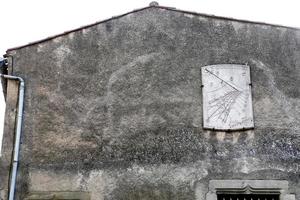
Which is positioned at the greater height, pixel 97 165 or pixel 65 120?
pixel 65 120

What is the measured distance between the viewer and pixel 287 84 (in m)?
10.5

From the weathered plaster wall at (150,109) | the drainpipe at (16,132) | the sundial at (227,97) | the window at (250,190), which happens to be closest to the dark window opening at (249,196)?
the window at (250,190)

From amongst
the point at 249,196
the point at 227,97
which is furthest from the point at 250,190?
the point at 227,97

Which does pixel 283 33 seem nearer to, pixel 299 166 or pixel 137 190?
pixel 299 166

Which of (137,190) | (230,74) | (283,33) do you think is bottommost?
(137,190)

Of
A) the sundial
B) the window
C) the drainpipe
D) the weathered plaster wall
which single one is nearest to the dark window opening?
the window

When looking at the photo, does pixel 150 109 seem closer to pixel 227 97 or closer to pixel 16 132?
pixel 227 97

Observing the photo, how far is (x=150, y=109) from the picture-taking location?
1034cm

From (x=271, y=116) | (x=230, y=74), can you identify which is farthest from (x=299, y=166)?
(x=230, y=74)

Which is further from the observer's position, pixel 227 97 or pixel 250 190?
pixel 227 97

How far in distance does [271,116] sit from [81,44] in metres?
3.60

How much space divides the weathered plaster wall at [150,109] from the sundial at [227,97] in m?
0.13

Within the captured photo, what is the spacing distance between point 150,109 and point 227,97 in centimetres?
134

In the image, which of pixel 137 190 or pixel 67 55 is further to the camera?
pixel 67 55
